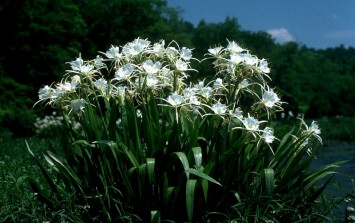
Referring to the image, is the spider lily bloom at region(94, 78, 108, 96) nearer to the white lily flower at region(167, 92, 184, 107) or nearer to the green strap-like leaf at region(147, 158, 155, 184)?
the white lily flower at region(167, 92, 184, 107)

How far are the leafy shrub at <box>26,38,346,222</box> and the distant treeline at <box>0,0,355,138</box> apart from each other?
9438 millimetres

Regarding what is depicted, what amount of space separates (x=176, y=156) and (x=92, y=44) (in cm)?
2576

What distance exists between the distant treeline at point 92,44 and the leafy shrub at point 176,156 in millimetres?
9438

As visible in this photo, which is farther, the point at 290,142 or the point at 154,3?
the point at 154,3

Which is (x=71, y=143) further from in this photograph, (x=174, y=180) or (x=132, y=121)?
(x=174, y=180)

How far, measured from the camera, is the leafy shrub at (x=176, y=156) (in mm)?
3771

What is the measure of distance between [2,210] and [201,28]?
118ft

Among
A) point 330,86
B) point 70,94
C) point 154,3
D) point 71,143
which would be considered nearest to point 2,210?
point 71,143

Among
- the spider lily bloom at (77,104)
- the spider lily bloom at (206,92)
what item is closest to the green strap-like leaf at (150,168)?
the spider lily bloom at (77,104)

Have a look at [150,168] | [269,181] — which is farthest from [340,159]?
[150,168]

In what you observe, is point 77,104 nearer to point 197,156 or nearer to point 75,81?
point 75,81

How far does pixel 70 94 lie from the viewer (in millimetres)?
4164

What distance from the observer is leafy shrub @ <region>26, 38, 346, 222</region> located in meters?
3.77

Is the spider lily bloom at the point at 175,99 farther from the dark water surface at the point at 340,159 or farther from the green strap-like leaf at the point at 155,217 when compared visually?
the dark water surface at the point at 340,159
